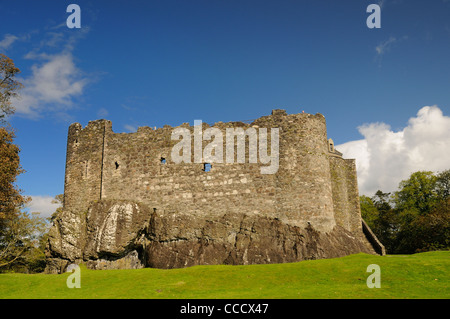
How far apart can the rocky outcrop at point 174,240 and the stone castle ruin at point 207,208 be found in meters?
0.07

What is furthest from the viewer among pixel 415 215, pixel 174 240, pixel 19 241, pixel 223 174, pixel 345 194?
pixel 415 215

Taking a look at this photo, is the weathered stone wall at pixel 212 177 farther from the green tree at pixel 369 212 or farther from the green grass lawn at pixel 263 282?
the green tree at pixel 369 212

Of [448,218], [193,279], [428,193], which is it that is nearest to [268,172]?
[193,279]

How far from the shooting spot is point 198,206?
27.5 m

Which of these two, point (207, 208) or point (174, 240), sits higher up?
point (207, 208)

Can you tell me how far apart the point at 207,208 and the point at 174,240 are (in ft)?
10.5

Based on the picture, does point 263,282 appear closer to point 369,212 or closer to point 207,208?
point 207,208

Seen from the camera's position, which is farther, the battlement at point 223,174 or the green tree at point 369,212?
the green tree at point 369,212

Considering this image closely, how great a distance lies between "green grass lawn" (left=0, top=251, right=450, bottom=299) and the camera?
16.2 m

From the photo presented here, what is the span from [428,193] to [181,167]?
126ft

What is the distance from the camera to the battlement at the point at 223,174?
2639cm

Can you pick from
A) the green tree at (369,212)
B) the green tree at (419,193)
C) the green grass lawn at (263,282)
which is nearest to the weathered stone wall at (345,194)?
the green grass lawn at (263,282)

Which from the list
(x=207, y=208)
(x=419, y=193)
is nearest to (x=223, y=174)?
(x=207, y=208)

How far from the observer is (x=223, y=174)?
27.6 m
